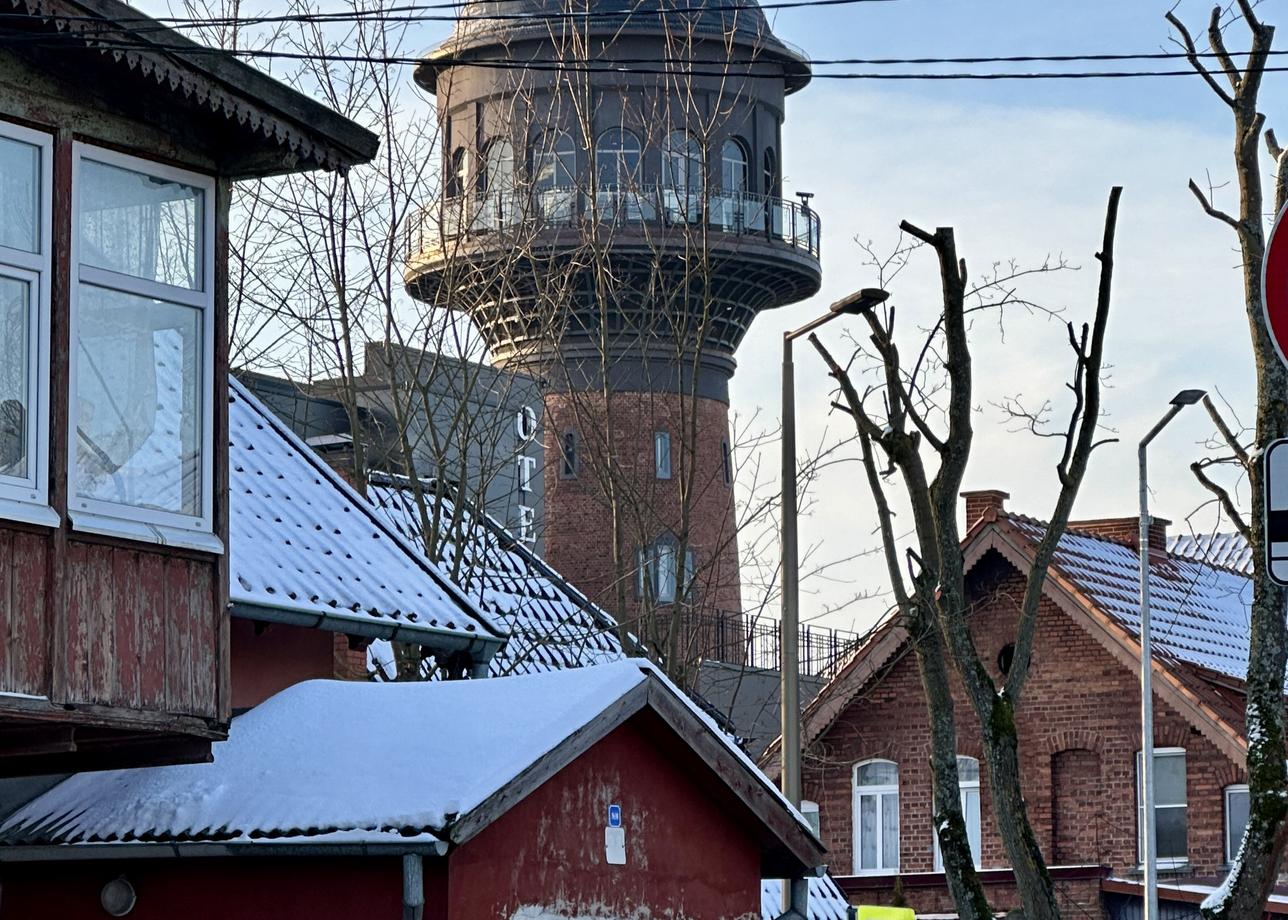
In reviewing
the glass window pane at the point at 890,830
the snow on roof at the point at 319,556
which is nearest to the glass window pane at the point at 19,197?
the snow on roof at the point at 319,556

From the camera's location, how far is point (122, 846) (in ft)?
45.1

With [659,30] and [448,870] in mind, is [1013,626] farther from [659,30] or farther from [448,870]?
[448,870]

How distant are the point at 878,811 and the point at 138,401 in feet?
88.7

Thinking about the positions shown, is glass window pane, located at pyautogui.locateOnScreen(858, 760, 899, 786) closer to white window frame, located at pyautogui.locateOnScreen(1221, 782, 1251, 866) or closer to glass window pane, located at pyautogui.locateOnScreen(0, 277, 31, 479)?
white window frame, located at pyautogui.locateOnScreen(1221, 782, 1251, 866)

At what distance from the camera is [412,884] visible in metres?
13.0

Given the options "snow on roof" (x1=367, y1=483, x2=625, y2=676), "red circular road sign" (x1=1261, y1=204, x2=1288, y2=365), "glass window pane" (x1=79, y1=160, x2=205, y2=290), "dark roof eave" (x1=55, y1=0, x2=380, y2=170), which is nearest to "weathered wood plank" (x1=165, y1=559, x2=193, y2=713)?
"glass window pane" (x1=79, y1=160, x2=205, y2=290)

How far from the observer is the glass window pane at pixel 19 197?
12195 mm

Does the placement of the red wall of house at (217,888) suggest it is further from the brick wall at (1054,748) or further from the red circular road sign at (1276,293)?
the brick wall at (1054,748)

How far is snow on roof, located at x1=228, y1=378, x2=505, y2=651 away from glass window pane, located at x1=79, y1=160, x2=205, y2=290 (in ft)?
8.27

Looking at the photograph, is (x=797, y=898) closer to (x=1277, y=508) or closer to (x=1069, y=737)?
(x=1277, y=508)

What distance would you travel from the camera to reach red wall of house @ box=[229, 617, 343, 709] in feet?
52.5

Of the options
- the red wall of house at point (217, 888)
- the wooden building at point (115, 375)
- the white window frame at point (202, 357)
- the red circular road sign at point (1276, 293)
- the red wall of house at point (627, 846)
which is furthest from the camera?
the red wall of house at point (627, 846)

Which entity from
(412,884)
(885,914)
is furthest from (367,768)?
(885,914)

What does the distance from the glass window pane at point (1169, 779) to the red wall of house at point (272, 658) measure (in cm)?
2037
